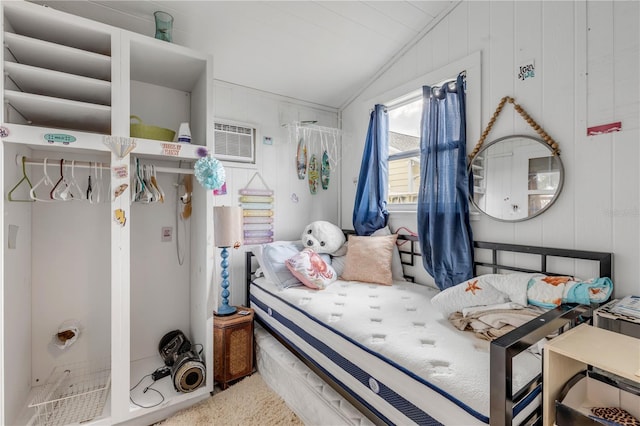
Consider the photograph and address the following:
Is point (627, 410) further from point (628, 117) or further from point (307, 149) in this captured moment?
point (307, 149)

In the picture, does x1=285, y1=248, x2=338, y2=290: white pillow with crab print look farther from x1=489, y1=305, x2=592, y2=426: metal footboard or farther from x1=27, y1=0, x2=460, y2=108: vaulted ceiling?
x1=27, y1=0, x2=460, y2=108: vaulted ceiling

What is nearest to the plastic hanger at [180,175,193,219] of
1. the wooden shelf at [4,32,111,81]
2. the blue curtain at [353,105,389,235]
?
the wooden shelf at [4,32,111,81]

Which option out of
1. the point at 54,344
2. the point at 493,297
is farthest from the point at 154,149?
the point at 493,297

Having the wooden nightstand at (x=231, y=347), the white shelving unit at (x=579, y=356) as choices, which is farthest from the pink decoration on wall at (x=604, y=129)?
the wooden nightstand at (x=231, y=347)

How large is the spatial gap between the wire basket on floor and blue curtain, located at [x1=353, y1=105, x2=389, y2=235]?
2242mm

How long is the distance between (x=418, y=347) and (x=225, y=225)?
1.44m

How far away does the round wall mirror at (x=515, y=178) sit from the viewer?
1.70 metres

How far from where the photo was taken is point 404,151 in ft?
8.81

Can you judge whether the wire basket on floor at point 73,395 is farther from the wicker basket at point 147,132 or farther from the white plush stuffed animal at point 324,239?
the white plush stuffed animal at point 324,239

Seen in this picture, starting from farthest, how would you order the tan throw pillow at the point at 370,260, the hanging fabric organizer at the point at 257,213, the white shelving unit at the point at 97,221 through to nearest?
the hanging fabric organizer at the point at 257,213
the tan throw pillow at the point at 370,260
the white shelving unit at the point at 97,221

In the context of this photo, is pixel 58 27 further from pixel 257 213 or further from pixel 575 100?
pixel 575 100

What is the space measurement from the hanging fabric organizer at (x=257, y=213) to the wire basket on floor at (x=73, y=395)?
138 cm

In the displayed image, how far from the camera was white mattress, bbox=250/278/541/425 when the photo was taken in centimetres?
106

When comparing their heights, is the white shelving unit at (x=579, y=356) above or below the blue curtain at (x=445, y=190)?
below
